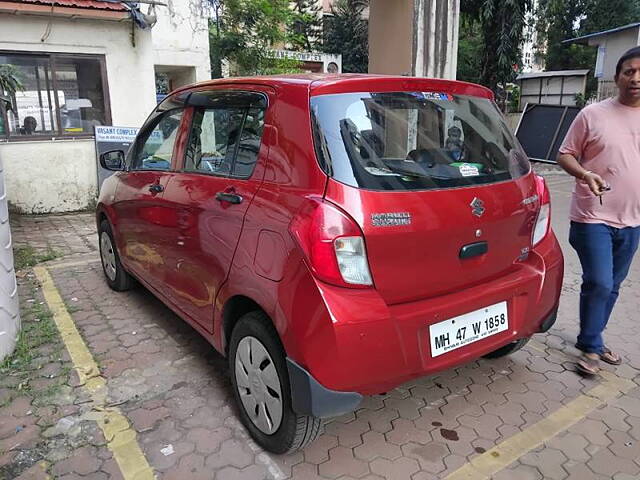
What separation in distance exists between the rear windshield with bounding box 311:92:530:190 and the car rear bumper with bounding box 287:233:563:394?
1.57ft

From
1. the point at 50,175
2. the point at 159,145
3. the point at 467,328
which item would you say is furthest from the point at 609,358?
the point at 50,175

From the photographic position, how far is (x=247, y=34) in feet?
41.5

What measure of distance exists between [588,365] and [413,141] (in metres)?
1.83

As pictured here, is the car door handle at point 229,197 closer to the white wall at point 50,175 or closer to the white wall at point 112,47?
the white wall at point 50,175

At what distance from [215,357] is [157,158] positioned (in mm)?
1379

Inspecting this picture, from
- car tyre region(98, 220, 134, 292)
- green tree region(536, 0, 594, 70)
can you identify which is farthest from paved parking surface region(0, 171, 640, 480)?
green tree region(536, 0, 594, 70)

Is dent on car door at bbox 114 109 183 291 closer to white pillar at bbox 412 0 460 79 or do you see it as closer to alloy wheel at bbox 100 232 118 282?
alloy wheel at bbox 100 232 118 282

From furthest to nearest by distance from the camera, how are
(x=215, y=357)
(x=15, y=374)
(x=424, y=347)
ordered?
(x=215, y=357) < (x=15, y=374) < (x=424, y=347)

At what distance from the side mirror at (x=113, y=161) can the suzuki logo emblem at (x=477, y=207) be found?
2834 mm

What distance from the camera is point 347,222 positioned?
6.37 feet


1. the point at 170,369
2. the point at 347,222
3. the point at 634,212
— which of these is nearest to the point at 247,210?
the point at 347,222

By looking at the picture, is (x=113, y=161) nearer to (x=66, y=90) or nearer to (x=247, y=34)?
(x=66, y=90)

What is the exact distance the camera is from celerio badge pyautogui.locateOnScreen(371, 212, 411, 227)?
197 centimetres

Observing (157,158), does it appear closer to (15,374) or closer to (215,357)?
(215,357)
